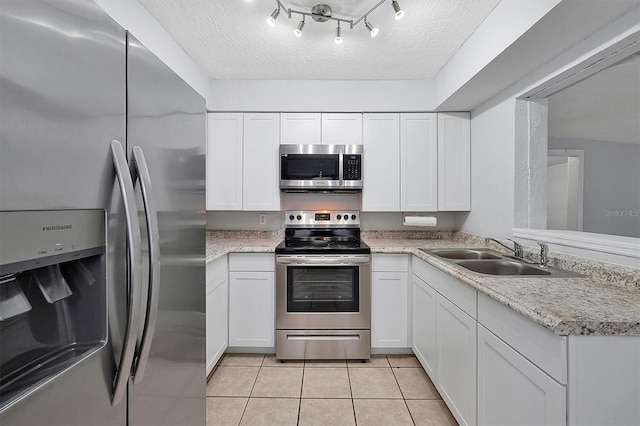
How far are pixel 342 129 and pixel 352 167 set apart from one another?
397 millimetres

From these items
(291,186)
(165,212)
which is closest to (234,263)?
(291,186)

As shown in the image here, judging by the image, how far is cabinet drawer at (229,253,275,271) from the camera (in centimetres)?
259

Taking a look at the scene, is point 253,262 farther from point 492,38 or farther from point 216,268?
point 492,38

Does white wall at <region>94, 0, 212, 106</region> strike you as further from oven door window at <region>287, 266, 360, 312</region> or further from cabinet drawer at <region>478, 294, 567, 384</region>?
cabinet drawer at <region>478, 294, 567, 384</region>

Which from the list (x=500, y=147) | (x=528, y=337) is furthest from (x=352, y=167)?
(x=528, y=337)

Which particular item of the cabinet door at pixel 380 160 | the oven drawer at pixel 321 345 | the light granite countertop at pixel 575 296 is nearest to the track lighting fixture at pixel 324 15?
the cabinet door at pixel 380 160

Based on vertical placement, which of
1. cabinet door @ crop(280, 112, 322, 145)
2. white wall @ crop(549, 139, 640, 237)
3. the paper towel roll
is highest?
cabinet door @ crop(280, 112, 322, 145)

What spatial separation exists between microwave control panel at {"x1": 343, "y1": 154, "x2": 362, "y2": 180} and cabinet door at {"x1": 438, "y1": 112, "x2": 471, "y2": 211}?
779 mm

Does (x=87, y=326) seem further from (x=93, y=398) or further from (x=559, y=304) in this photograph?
(x=559, y=304)

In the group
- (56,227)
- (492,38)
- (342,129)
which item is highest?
(492,38)

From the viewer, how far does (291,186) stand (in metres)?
2.83

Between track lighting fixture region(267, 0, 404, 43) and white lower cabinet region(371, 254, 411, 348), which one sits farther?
white lower cabinet region(371, 254, 411, 348)

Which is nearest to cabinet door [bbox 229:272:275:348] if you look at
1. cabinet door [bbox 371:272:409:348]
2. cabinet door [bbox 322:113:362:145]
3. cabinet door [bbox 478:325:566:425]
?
cabinet door [bbox 371:272:409:348]

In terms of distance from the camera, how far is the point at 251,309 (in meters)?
2.59
